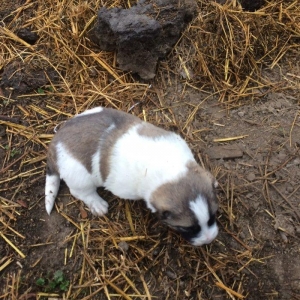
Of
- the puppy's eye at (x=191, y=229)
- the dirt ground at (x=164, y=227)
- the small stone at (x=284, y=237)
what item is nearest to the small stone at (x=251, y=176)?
the dirt ground at (x=164, y=227)

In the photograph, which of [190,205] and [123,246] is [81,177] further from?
[190,205]

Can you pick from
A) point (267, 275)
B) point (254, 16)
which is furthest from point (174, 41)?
point (267, 275)

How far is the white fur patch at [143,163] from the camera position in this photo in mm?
3652

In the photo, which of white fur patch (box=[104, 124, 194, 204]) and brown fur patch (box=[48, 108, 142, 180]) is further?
brown fur patch (box=[48, 108, 142, 180])

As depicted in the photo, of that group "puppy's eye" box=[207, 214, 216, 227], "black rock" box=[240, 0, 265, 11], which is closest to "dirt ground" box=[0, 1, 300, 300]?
"puppy's eye" box=[207, 214, 216, 227]

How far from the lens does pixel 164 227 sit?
13.6 ft

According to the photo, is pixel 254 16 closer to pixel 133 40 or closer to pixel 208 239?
pixel 133 40

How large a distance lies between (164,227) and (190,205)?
94cm

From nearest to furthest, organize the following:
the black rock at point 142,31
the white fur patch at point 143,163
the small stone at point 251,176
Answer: the white fur patch at point 143,163 → the small stone at point 251,176 → the black rock at point 142,31

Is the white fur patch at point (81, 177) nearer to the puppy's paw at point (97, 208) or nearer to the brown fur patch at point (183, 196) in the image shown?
the puppy's paw at point (97, 208)

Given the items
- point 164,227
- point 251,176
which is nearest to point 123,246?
point 164,227

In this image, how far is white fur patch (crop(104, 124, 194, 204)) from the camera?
12.0 ft

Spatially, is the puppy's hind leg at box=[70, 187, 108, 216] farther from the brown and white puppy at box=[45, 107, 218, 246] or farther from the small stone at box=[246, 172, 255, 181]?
the small stone at box=[246, 172, 255, 181]

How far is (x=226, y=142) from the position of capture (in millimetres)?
4793
